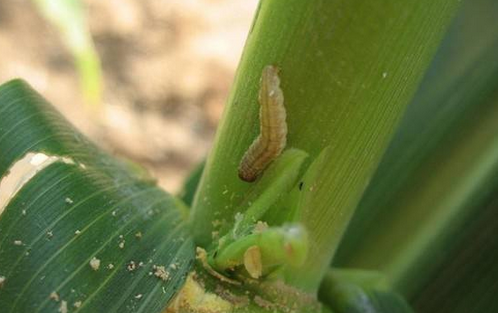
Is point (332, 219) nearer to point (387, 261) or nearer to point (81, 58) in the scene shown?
point (387, 261)

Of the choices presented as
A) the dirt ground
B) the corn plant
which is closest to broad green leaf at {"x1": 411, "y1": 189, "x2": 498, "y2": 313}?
the corn plant

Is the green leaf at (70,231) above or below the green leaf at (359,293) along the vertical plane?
above

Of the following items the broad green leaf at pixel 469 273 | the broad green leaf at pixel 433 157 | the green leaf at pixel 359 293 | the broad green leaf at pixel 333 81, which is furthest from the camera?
the broad green leaf at pixel 433 157

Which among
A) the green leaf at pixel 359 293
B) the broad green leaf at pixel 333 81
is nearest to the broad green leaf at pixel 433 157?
the green leaf at pixel 359 293

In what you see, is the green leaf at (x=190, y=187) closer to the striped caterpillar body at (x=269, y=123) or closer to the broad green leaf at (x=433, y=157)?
the broad green leaf at (x=433, y=157)

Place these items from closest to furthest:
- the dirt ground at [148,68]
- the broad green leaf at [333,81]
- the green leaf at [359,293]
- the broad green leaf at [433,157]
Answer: the broad green leaf at [333,81], the green leaf at [359,293], the broad green leaf at [433,157], the dirt ground at [148,68]

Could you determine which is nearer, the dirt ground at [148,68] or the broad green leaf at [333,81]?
the broad green leaf at [333,81]

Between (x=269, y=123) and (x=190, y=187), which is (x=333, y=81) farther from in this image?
(x=190, y=187)

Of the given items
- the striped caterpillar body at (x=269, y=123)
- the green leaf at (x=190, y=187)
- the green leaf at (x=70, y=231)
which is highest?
the striped caterpillar body at (x=269, y=123)
